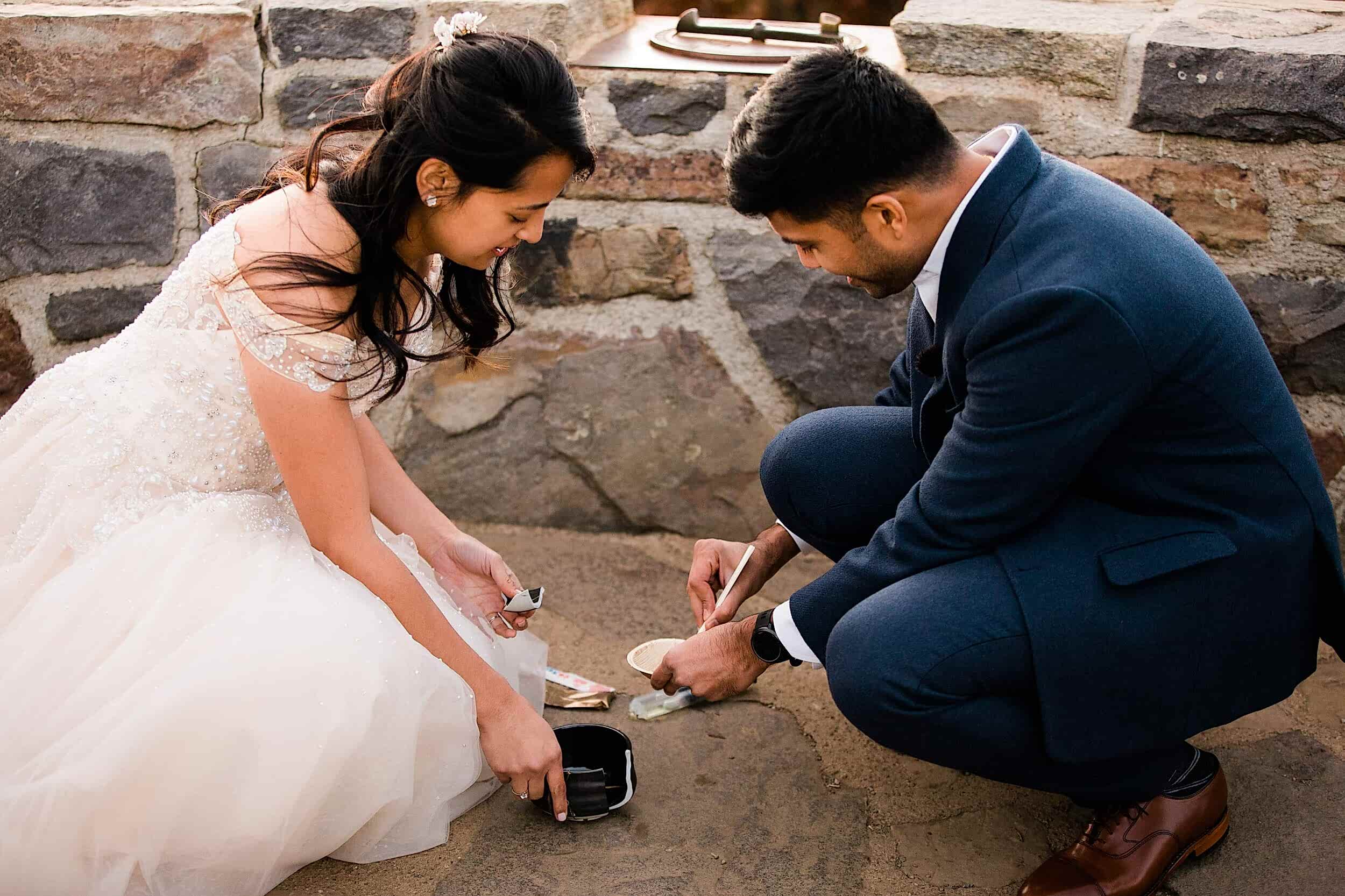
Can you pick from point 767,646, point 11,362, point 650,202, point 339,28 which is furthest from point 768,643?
point 11,362

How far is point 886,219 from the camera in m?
1.54

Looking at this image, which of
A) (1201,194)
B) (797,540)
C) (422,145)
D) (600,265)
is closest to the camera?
(422,145)

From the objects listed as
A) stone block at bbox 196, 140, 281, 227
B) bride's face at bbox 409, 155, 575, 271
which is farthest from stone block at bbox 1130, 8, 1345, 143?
stone block at bbox 196, 140, 281, 227

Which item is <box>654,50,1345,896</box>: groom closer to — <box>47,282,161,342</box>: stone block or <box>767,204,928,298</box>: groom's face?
<box>767,204,928,298</box>: groom's face

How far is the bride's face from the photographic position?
1601 millimetres

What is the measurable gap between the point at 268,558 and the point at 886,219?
98 cm

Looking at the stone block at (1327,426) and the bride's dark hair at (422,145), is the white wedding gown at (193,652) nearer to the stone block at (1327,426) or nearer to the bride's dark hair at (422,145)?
the bride's dark hair at (422,145)

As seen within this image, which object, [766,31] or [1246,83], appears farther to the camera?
[766,31]

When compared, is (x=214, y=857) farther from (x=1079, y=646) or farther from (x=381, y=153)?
(x=1079, y=646)

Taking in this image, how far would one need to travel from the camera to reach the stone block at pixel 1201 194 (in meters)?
2.13

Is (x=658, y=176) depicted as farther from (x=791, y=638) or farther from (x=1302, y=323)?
(x=1302, y=323)

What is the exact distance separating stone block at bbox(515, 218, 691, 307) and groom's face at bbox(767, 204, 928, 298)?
787mm

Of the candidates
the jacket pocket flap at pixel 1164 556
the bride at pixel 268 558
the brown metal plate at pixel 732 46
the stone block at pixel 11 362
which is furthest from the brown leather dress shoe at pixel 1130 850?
the stone block at pixel 11 362

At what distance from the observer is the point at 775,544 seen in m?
1.99
